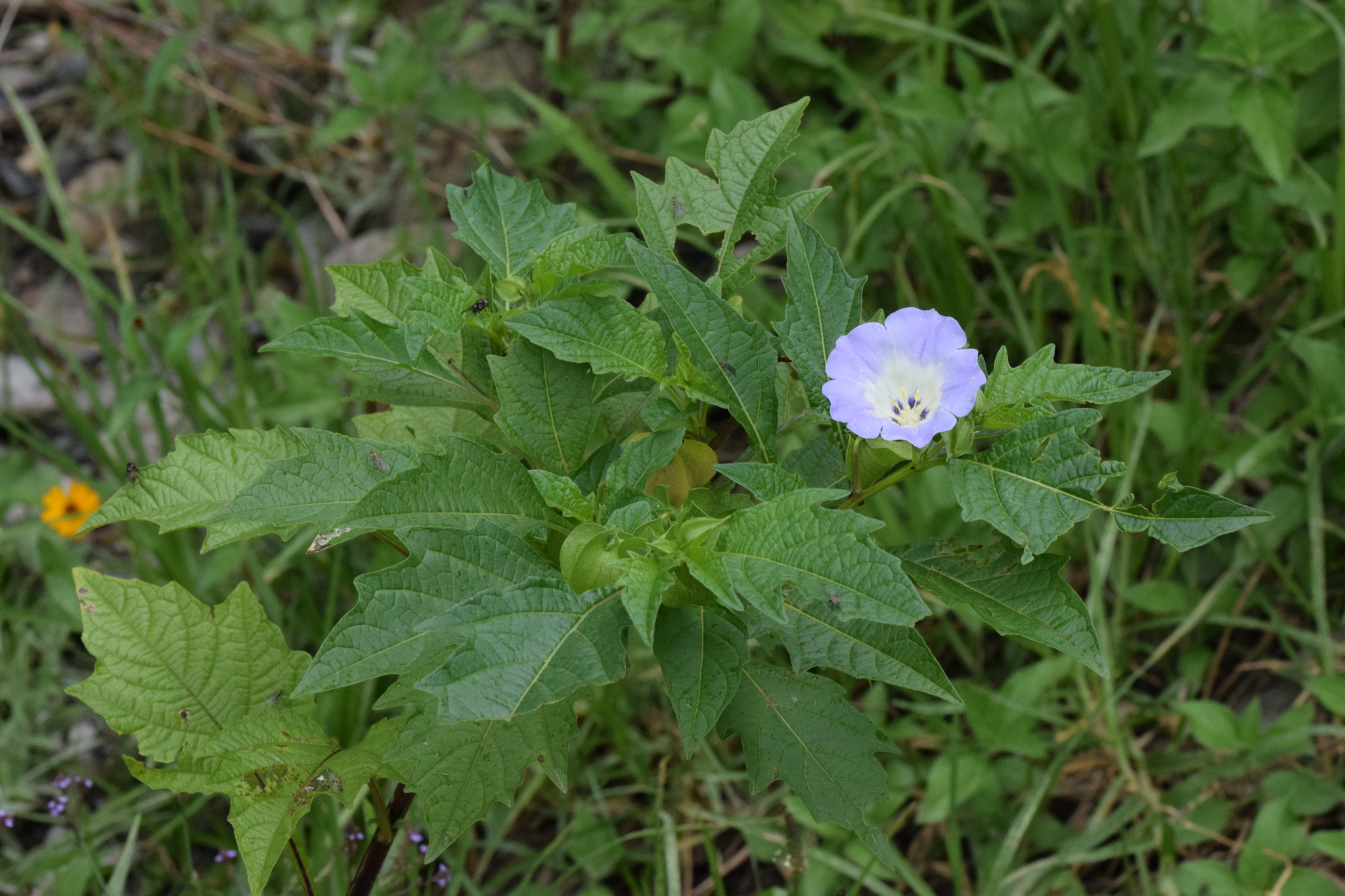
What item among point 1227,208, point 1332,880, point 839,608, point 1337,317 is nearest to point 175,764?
point 839,608

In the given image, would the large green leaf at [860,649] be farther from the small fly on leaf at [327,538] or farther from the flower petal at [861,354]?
the small fly on leaf at [327,538]

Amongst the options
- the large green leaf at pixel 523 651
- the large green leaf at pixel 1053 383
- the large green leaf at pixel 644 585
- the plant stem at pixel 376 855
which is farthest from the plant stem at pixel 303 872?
the large green leaf at pixel 1053 383

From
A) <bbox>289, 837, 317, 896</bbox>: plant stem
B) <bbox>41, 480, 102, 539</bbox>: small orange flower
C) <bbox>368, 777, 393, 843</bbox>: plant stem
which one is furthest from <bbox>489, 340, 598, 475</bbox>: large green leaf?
<bbox>41, 480, 102, 539</bbox>: small orange flower

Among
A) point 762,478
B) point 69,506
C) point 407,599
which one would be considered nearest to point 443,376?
point 407,599

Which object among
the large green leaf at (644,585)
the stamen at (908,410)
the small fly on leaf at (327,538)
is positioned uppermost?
the stamen at (908,410)

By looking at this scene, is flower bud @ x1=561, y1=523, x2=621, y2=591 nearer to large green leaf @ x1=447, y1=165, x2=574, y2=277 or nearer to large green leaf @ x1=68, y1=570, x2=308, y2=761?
large green leaf @ x1=447, y1=165, x2=574, y2=277

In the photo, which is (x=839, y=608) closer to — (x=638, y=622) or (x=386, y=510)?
(x=638, y=622)

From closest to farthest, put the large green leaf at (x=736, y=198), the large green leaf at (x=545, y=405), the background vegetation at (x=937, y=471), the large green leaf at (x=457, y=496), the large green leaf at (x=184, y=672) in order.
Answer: the large green leaf at (x=457, y=496), the large green leaf at (x=545, y=405), the large green leaf at (x=736, y=198), the large green leaf at (x=184, y=672), the background vegetation at (x=937, y=471)
